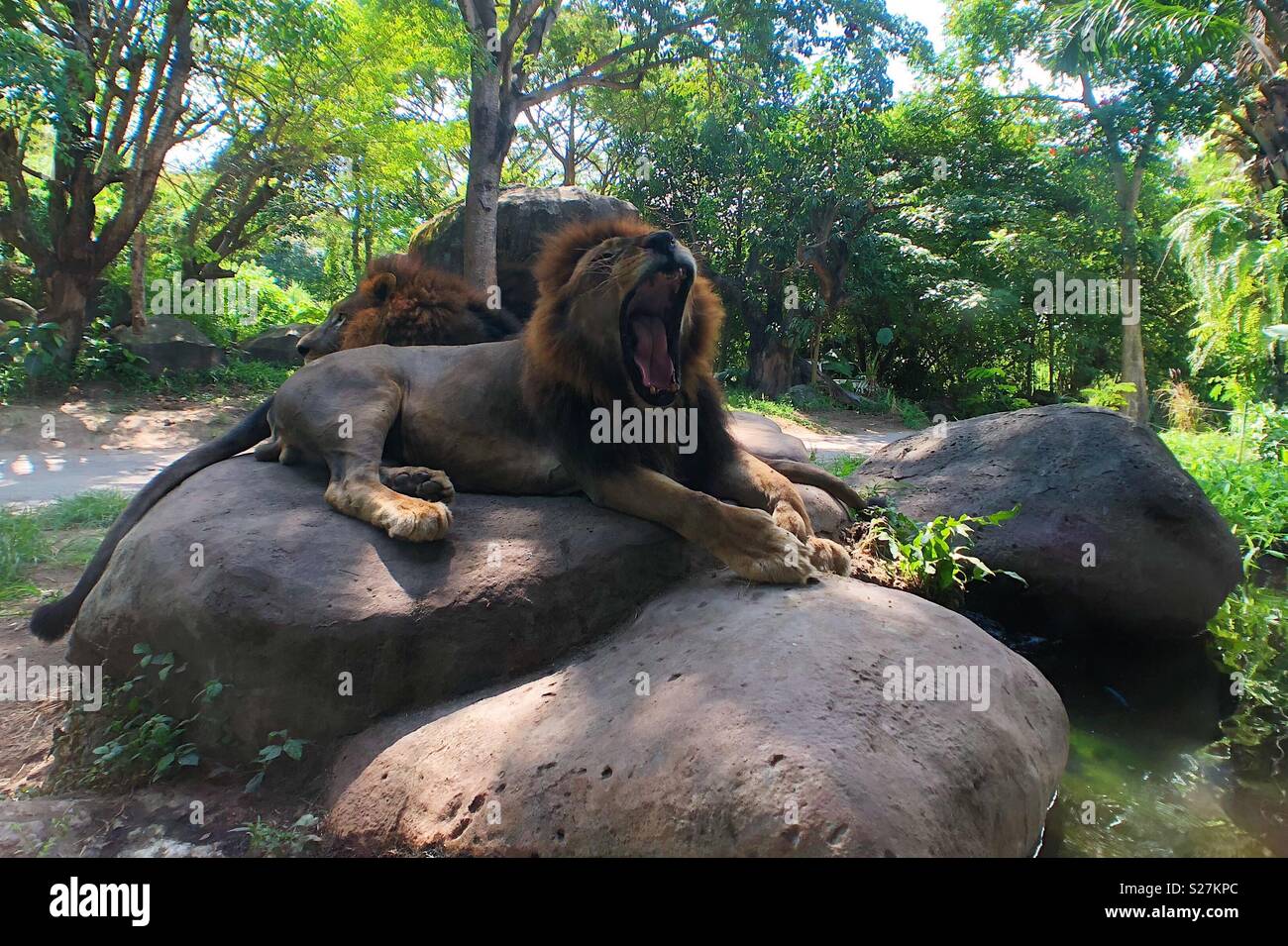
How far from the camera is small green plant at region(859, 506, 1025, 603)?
17.2 ft

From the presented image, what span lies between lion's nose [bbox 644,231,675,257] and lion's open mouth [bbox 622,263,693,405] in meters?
0.15

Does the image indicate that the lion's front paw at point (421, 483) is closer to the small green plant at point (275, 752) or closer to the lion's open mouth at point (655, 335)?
the lion's open mouth at point (655, 335)

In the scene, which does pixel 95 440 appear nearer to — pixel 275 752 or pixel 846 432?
pixel 275 752

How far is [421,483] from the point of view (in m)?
4.45

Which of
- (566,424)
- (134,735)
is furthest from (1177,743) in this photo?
(134,735)

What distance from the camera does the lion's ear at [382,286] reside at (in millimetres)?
6008

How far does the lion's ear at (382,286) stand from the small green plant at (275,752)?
135 inches

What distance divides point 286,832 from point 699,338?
2970 millimetres

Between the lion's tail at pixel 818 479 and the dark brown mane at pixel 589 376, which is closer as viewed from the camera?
the dark brown mane at pixel 589 376

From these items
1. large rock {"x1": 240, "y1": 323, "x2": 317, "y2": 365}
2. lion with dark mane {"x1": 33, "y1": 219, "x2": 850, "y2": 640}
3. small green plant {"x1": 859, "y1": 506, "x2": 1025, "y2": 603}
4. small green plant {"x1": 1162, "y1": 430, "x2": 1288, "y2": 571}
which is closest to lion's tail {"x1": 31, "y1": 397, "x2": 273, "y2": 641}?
lion with dark mane {"x1": 33, "y1": 219, "x2": 850, "y2": 640}

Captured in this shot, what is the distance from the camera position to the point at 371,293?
6012 mm

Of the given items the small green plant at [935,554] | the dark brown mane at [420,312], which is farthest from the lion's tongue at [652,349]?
the dark brown mane at [420,312]

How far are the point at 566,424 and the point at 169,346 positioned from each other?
13.6 meters

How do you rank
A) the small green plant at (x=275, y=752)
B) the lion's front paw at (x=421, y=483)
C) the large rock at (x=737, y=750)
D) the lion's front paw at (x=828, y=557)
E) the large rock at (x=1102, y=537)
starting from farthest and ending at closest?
1. the large rock at (x=1102, y=537)
2. the lion's front paw at (x=421, y=483)
3. the lion's front paw at (x=828, y=557)
4. the small green plant at (x=275, y=752)
5. the large rock at (x=737, y=750)
